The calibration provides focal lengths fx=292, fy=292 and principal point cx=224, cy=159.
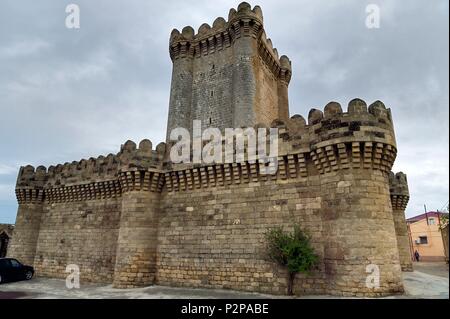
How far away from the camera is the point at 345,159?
958 centimetres

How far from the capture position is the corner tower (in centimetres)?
1839

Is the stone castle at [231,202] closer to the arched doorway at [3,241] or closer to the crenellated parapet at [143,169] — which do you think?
the crenellated parapet at [143,169]

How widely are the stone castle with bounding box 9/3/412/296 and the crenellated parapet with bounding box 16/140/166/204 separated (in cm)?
6

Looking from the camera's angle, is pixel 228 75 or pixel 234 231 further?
pixel 228 75

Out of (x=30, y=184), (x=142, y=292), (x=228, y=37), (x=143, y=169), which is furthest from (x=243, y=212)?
(x=30, y=184)

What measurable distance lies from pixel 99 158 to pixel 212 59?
34.7 feet

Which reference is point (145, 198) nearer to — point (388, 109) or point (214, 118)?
point (214, 118)

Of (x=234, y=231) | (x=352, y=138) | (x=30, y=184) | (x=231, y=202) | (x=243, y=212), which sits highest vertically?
(x=30, y=184)

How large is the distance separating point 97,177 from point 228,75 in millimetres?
10577

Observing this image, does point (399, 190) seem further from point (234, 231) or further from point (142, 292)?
point (142, 292)

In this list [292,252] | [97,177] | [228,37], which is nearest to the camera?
[292,252]

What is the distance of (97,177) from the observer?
612 inches

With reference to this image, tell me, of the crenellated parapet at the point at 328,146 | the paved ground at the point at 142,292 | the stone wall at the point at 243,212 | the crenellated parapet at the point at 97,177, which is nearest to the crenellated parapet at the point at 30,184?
the crenellated parapet at the point at 97,177
